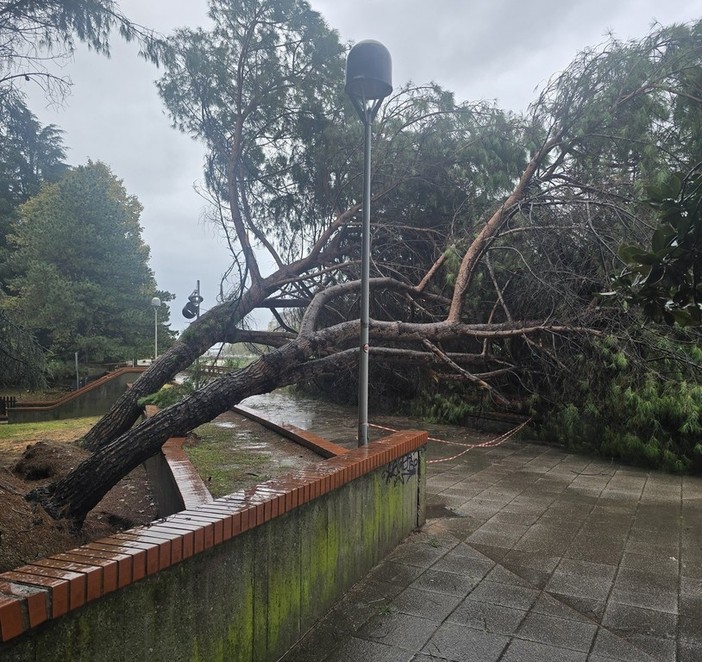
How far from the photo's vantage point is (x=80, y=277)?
1097 inches

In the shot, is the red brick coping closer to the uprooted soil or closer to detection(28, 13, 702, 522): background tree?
the uprooted soil

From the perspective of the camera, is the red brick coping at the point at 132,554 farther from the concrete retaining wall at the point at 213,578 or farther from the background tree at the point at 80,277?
the background tree at the point at 80,277

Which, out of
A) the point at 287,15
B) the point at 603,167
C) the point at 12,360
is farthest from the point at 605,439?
the point at 12,360

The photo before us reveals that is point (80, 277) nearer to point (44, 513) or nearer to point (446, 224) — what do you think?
point (446, 224)

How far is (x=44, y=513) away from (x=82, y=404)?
20.2 meters

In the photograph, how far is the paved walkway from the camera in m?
2.94

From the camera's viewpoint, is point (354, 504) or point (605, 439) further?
point (605, 439)

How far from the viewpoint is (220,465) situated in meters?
7.00

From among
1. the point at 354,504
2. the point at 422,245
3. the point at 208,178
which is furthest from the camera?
the point at 422,245

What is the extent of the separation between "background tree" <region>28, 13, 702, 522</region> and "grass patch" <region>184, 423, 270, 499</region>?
83cm

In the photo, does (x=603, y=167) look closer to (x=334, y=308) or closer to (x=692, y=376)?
(x=692, y=376)

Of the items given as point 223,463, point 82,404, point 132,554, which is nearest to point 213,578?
point 132,554

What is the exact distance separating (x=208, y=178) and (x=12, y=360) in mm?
4780

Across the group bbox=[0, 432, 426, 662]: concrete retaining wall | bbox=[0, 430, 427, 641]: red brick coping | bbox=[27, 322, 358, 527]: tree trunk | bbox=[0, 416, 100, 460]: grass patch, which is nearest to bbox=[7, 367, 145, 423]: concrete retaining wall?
bbox=[0, 416, 100, 460]: grass patch
